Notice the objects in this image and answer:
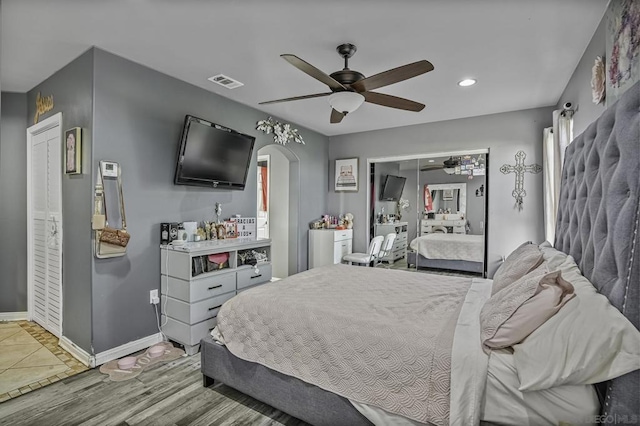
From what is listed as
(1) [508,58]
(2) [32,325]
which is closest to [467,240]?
(1) [508,58]

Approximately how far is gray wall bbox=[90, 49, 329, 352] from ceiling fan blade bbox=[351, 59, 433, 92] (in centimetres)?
191

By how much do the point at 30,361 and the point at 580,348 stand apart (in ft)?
12.4

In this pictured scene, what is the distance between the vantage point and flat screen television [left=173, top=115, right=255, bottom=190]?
306 centimetres

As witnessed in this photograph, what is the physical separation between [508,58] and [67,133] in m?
3.78

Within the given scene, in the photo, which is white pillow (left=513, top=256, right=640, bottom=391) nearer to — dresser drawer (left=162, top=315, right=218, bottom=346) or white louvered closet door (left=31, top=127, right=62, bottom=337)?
dresser drawer (left=162, top=315, right=218, bottom=346)

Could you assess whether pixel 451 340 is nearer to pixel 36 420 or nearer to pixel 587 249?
pixel 587 249

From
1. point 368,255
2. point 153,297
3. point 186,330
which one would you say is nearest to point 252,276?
point 186,330

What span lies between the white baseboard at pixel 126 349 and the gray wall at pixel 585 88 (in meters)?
3.97

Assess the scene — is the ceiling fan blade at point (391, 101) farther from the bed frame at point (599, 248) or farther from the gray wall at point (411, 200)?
the gray wall at point (411, 200)

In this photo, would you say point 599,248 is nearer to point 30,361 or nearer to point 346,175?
point 346,175

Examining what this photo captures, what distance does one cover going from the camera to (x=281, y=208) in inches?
204

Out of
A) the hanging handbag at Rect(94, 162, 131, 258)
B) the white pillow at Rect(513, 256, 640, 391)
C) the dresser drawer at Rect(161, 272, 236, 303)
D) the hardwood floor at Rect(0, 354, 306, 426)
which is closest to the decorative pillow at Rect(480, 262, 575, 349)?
the white pillow at Rect(513, 256, 640, 391)

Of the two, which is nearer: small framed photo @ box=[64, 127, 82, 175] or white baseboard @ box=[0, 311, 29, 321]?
small framed photo @ box=[64, 127, 82, 175]

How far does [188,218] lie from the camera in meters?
3.26
